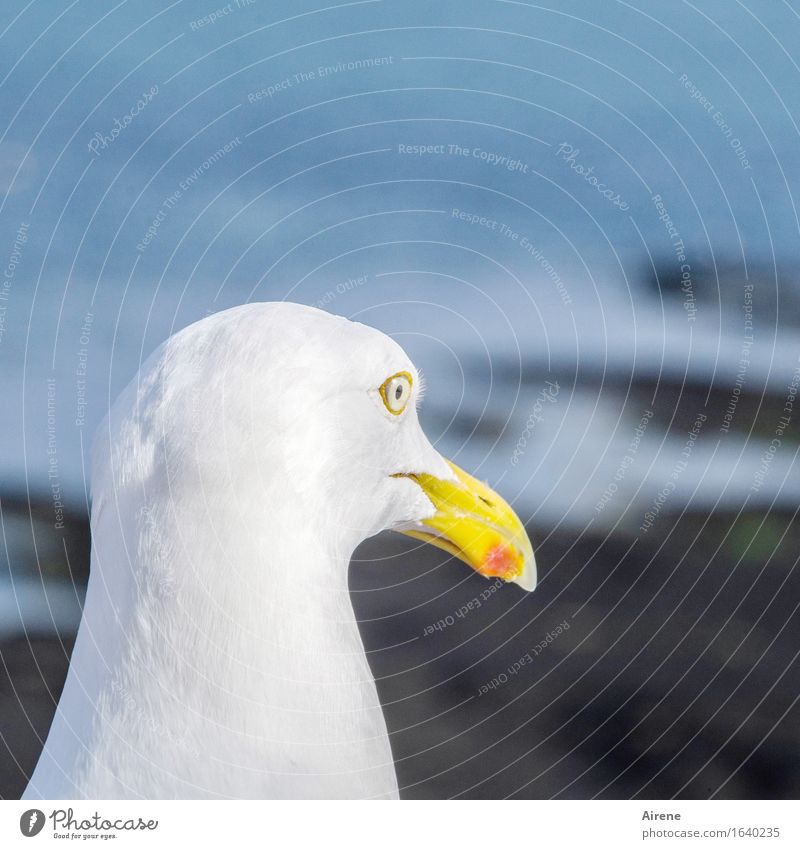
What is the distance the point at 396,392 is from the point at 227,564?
0.22 meters

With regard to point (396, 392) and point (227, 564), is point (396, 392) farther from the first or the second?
point (227, 564)

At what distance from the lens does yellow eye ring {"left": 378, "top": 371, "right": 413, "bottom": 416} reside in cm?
85

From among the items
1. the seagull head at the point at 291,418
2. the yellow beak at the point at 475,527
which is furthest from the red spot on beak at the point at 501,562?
the seagull head at the point at 291,418

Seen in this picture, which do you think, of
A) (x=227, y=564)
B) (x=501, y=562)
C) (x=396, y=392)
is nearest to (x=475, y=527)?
(x=501, y=562)

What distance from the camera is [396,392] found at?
2.85ft

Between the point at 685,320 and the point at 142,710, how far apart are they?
2.48 ft

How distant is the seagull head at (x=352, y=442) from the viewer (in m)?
0.75

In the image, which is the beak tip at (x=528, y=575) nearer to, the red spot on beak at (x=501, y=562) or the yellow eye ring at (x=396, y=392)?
the red spot on beak at (x=501, y=562)

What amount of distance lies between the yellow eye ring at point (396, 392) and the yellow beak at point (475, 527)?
0.09 meters

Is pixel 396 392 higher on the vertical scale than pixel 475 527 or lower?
higher

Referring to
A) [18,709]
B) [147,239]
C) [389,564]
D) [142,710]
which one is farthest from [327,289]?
[18,709]

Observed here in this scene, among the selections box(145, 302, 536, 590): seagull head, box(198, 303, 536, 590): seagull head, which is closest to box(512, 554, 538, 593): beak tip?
box(198, 303, 536, 590): seagull head

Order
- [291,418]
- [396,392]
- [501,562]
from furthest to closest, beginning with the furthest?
[501,562] < [396,392] < [291,418]

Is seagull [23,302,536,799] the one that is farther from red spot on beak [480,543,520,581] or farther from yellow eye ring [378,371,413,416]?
red spot on beak [480,543,520,581]
